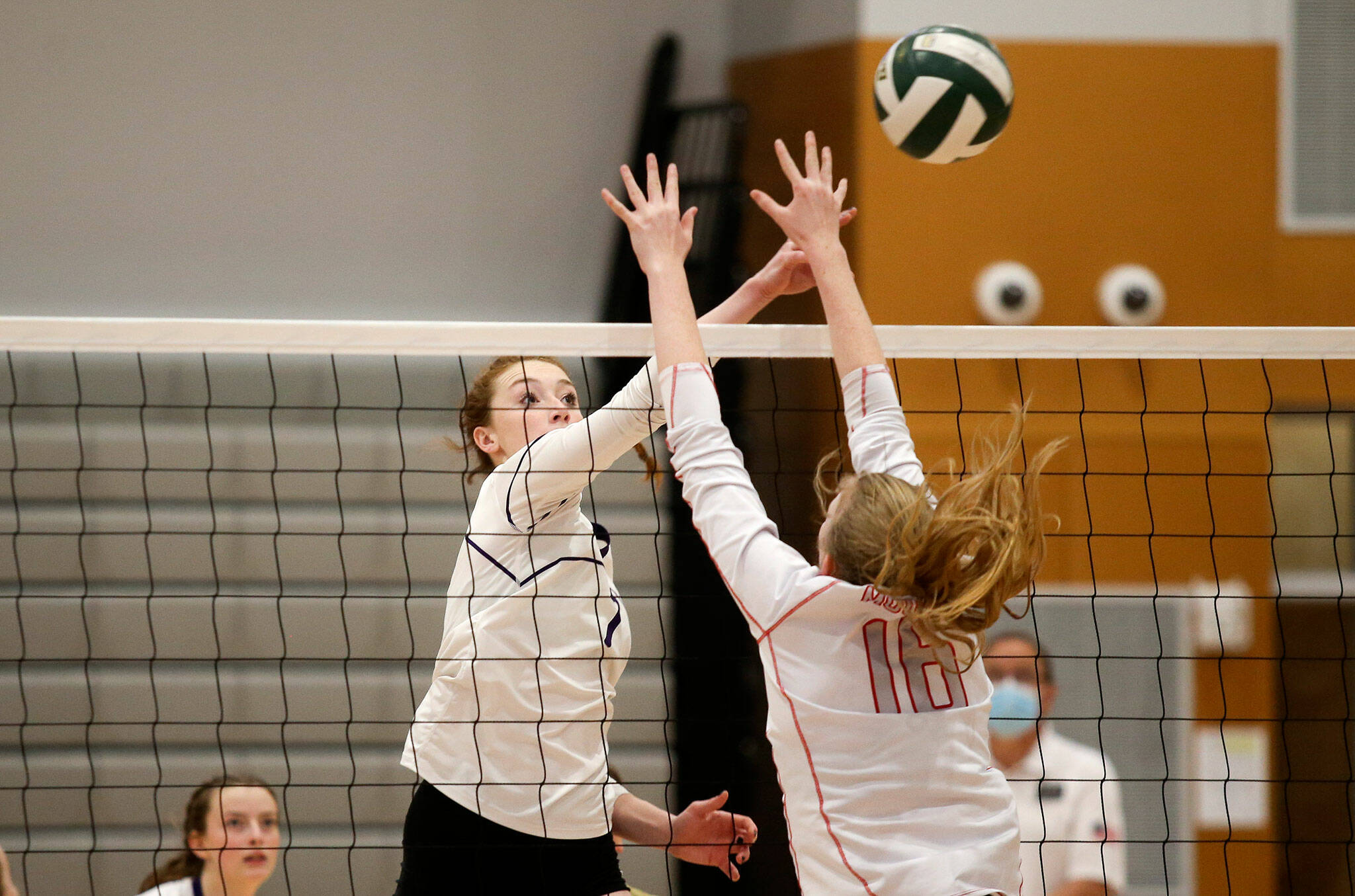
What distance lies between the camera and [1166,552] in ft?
17.7

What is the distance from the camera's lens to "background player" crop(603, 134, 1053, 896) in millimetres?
1986

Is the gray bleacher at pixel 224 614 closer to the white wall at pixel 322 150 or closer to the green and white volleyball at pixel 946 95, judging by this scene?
the white wall at pixel 322 150

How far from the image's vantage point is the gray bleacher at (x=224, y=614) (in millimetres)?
5422

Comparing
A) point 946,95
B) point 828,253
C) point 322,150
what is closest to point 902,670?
point 828,253

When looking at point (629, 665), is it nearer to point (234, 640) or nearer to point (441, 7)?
point (234, 640)

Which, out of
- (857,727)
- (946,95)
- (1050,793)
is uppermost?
(946,95)

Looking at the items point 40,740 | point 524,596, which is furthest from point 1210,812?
point 40,740

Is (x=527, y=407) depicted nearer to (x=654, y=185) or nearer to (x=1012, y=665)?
(x=654, y=185)

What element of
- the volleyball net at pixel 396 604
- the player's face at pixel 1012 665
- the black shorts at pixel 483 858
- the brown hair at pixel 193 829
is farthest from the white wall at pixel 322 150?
the black shorts at pixel 483 858

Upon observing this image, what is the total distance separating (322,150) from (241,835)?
3.44 meters

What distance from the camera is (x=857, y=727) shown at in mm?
2033

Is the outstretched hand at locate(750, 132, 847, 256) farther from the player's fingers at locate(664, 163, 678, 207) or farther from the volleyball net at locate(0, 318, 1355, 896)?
the volleyball net at locate(0, 318, 1355, 896)

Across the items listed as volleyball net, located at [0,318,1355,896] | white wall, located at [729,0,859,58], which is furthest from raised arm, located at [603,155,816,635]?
white wall, located at [729,0,859,58]

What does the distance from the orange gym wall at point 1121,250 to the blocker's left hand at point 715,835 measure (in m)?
2.82
